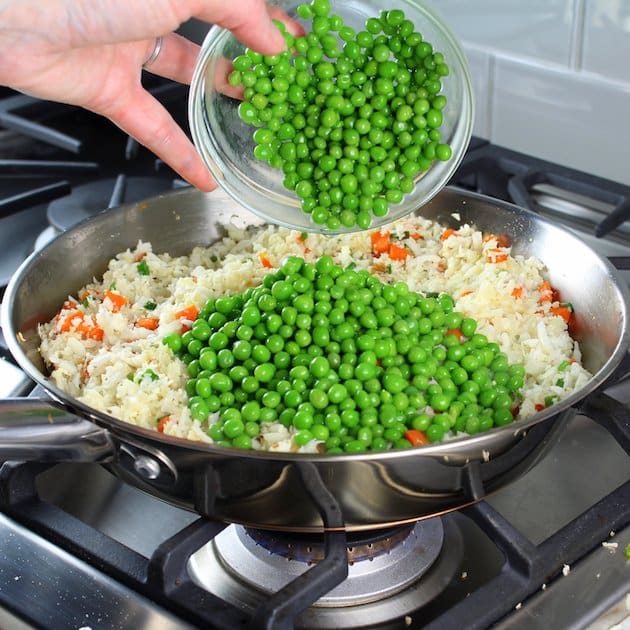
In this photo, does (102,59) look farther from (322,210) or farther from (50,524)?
(50,524)

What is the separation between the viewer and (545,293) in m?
1.66

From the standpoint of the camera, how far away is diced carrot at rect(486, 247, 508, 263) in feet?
5.62

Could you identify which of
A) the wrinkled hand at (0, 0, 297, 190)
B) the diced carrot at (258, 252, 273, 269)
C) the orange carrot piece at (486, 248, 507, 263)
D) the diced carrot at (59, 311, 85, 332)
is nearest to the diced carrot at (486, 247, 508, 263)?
the orange carrot piece at (486, 248, 507, 263)

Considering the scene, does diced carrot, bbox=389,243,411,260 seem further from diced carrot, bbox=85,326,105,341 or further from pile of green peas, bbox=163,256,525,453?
diced carrot, bbox=85,326,105,341

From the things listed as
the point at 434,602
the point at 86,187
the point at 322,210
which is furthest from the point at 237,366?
the point at 86,187

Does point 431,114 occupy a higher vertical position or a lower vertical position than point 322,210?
higher

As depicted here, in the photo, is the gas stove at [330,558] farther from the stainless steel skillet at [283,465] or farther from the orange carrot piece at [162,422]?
the orange carrot piece at [162,422]

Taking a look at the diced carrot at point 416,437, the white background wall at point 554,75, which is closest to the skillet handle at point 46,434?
the diced carrot at point 416,437

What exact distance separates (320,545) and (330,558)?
0.35 feet

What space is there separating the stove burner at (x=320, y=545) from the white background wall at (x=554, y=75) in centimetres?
111

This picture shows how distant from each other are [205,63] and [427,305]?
1.67 feet

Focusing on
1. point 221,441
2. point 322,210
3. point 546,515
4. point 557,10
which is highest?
point 557,10

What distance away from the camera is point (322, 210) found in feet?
5.05

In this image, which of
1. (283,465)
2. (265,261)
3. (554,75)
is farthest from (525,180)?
(283,465)
